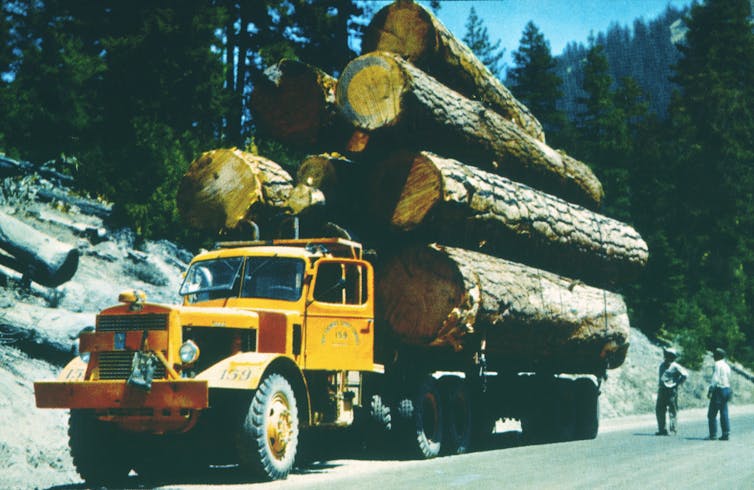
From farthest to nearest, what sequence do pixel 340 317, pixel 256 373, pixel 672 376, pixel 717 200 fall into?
1. pixel 717 200
2. pixel 672 376
3. pixel 340 317
4. pixel 256 373

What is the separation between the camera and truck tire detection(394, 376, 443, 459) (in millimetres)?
11828

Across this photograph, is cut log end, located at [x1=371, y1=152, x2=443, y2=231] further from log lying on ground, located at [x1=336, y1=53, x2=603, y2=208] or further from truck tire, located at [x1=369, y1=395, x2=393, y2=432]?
truck tire, located at [x1=369, y1=395, x2=393, y2=432]

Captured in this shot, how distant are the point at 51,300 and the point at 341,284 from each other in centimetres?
579

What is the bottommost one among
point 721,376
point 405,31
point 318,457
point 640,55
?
point 318,457

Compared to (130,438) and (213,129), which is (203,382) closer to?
(130,438)

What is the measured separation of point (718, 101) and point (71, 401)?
146ft

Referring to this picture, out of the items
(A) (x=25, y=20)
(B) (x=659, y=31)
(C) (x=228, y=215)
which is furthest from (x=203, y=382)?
(B) (x=659, y=31)

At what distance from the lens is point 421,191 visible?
12.1m

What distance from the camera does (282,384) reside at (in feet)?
30.6

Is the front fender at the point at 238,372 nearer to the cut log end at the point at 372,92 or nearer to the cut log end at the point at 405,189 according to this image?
the cut log end at the point at 405,189

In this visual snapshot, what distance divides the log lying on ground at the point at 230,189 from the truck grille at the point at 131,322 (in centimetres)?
321

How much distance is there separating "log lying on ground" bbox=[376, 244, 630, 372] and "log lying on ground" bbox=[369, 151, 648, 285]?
308 mm

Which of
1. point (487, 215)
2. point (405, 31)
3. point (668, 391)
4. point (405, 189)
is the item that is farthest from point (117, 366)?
point (668, 391)

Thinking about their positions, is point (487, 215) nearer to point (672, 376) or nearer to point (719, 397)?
point (719, 397)
